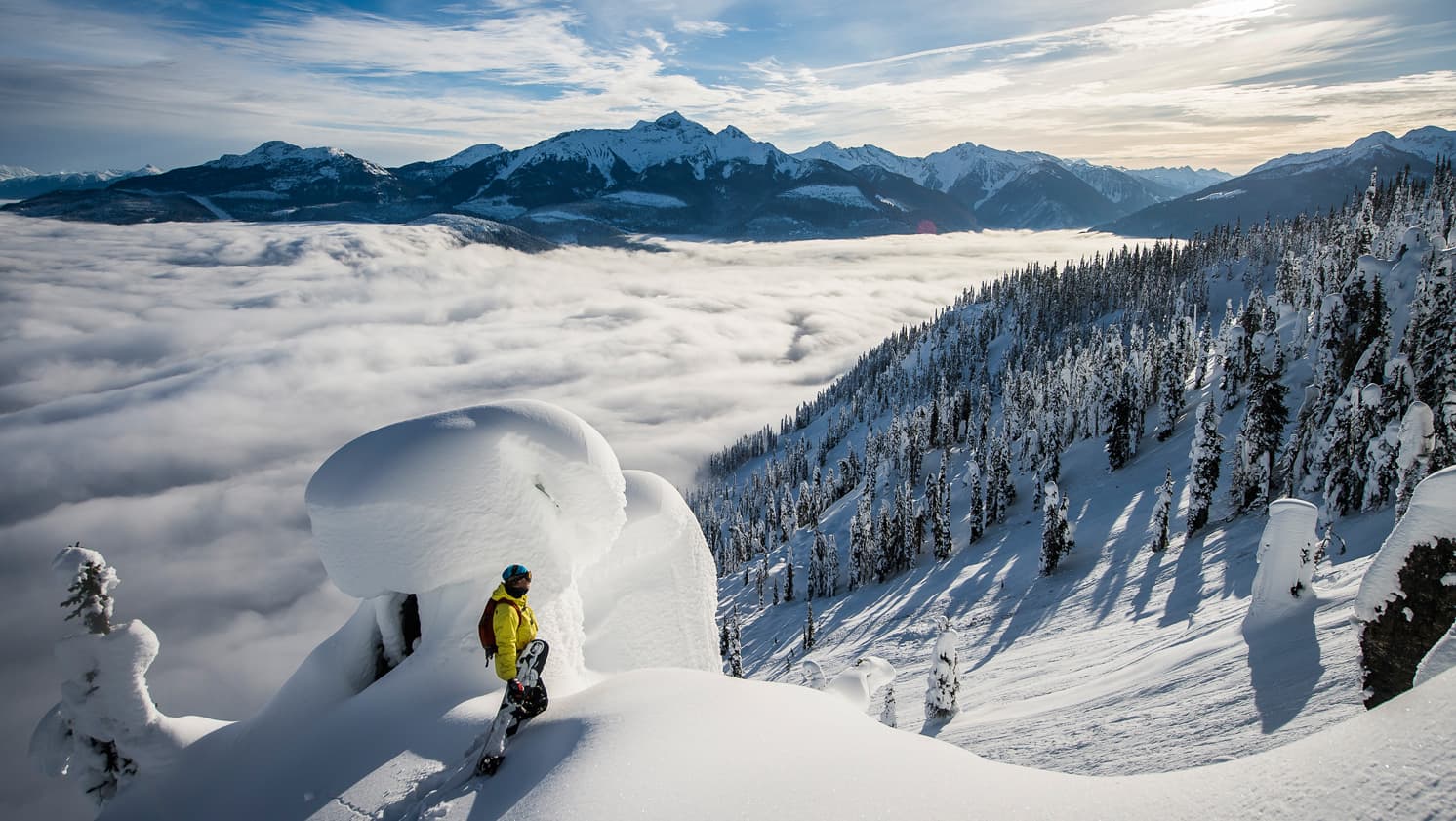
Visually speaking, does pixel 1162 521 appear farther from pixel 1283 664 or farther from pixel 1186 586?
pixel 1283 664

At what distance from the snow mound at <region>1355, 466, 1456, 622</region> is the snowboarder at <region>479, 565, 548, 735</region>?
36.9 feet

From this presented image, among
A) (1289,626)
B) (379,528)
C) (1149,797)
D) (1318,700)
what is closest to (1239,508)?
(1289,626)

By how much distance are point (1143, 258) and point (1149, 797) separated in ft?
709

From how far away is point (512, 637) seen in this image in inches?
329

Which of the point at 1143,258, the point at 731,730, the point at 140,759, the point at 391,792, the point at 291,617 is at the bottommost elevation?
the point at 291,617

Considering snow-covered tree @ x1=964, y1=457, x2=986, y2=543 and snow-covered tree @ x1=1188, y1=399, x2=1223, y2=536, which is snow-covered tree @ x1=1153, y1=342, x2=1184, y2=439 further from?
snow-covered tree @ x1=1188, y1=399, x2=1223, y2=536

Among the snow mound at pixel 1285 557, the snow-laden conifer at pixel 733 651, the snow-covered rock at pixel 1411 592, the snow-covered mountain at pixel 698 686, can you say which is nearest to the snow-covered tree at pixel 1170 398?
the snow-laden conifer at pixel 733 651

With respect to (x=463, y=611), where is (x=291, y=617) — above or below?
below

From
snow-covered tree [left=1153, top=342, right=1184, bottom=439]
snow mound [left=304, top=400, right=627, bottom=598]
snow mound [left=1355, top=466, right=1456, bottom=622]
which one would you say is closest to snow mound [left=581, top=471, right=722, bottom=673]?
snow mound [left=304, top=400, right=627, bottom=598]

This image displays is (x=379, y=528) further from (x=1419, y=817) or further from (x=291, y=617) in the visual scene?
(x=291, y=617)

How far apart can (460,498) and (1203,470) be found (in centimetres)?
6127

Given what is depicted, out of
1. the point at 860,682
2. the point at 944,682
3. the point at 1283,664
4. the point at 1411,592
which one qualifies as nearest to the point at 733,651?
the point at 944,682

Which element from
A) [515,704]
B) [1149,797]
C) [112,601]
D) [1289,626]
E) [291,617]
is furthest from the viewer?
[291,617]

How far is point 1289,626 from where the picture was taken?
15461 mm
